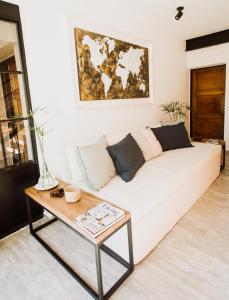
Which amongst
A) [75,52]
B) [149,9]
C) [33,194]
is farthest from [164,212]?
[149,9]

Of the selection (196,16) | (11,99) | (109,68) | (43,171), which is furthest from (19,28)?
(196,16)

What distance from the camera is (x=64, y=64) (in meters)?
2.41

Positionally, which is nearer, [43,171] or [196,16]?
[43,171]

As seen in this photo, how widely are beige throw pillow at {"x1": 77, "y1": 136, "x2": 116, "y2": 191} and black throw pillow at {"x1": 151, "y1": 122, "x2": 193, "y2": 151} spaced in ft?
4.24

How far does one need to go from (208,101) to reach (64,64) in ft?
12.3

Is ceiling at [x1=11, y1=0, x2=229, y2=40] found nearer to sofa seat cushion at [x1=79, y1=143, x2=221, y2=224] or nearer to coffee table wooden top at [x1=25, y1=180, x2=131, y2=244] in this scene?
coffee table wooden top at [x1=25, y1=180, x2=131, y2=244]

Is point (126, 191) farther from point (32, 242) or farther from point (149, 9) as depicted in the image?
point (149, 9)

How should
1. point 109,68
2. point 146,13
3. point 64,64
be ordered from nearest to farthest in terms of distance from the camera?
point 64,64
point 109,68
point 146,13

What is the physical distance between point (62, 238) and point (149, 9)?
3.22 m

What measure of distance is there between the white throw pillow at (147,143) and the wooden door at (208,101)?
8.59 ft

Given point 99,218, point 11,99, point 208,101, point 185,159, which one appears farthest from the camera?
point 208,101

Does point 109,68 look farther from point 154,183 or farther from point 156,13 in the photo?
point 154,183

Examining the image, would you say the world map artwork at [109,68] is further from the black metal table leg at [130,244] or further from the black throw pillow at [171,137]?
the black metal table leg at [130,244]

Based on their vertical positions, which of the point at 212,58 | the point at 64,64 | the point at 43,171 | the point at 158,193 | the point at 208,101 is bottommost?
the point at 158,193
